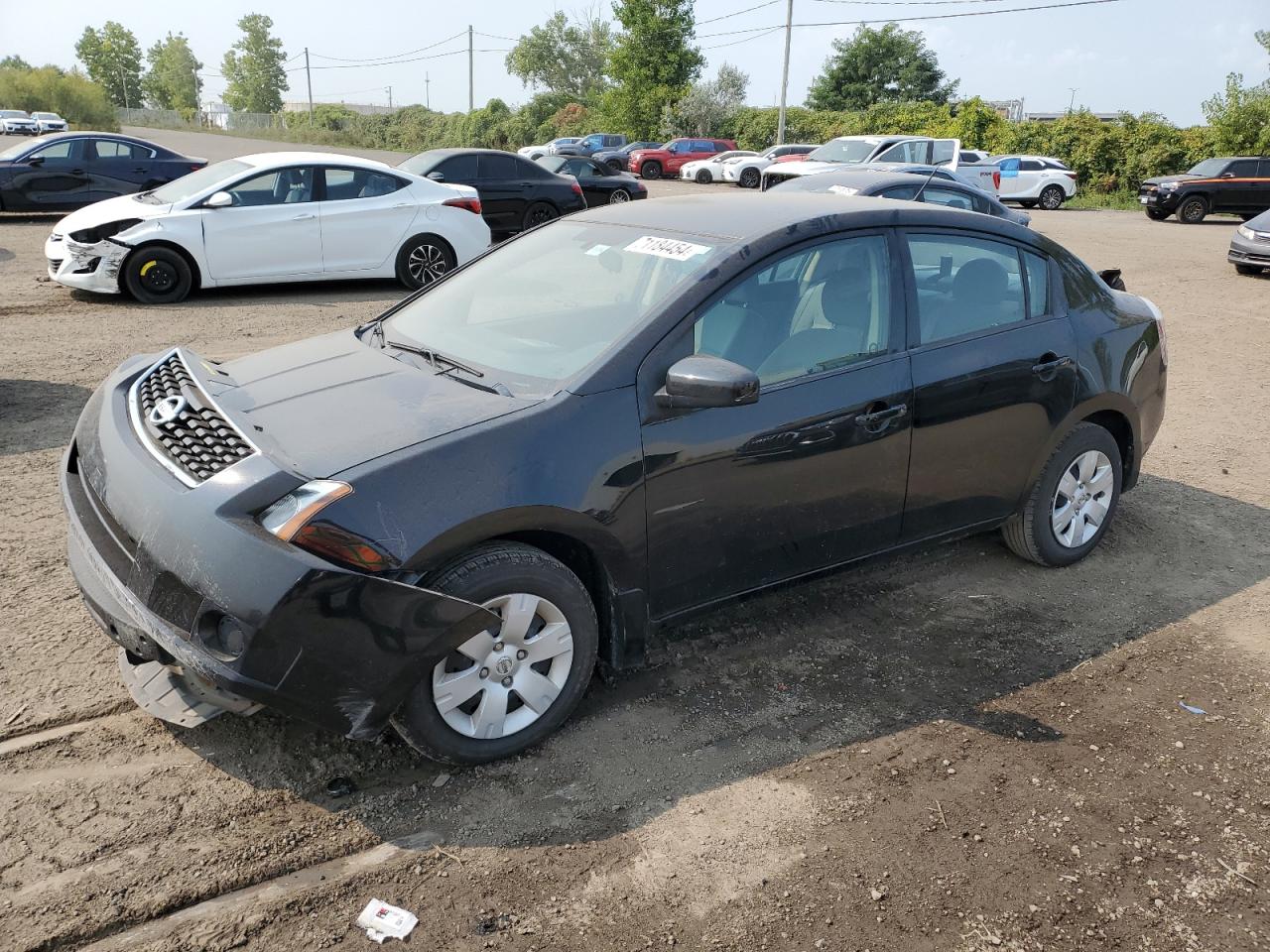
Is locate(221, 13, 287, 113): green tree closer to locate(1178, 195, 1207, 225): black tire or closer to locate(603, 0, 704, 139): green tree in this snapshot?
locate(603, 0, 704, 139): green tree

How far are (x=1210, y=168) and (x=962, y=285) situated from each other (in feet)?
85.3

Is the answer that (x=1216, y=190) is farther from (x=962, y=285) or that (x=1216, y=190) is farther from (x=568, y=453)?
(x=568, y=453)

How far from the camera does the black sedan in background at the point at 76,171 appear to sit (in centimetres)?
1612

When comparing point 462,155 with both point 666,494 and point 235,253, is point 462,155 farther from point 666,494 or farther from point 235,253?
point 666,494

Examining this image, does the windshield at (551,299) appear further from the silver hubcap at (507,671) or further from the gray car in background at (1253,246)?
the gray car in background at (1253,246)

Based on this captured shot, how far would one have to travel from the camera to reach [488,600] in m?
3.09

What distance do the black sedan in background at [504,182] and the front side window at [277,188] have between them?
3.49 meters

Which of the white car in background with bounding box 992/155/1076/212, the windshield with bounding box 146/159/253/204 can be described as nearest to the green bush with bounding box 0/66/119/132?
the white car in background with bounding box 992/155/1076/212

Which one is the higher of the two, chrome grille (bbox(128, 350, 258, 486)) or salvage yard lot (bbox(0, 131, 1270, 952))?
chrome grille (bbox(128, 350, 258, 486))

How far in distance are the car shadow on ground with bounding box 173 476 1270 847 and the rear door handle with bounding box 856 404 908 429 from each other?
25.5 inches

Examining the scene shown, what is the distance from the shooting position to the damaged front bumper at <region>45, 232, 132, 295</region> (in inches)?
404

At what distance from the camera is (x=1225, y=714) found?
3801 mm

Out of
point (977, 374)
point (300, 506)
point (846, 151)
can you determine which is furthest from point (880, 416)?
point (846, 151)

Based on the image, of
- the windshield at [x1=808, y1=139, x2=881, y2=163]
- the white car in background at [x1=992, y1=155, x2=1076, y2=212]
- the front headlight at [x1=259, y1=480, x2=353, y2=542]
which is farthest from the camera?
the white car in background at [x1=992, y1=155, x2=1076, y2=212]
